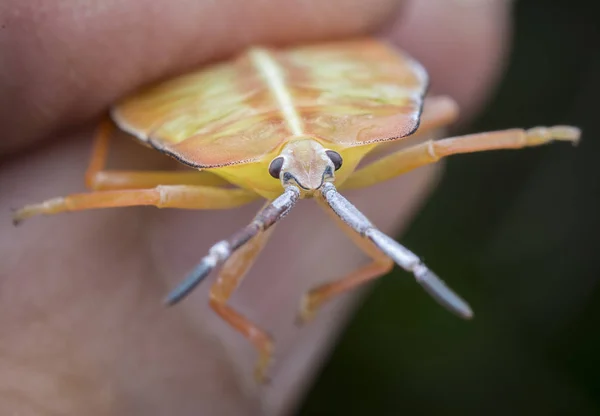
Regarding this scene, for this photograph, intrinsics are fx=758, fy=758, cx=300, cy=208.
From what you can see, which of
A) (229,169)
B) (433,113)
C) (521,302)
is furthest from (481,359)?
(229,169)

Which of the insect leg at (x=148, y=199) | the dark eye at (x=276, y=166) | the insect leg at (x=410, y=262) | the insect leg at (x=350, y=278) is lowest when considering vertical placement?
the insect leg at (x=410, y=262)

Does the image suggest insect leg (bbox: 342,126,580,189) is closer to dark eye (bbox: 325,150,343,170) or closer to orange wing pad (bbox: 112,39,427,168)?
orange wing pad (bbox: 112,39,427,168)

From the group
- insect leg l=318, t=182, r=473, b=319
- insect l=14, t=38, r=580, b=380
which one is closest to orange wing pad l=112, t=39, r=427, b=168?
insect l=14, t=38, r=580, b=380

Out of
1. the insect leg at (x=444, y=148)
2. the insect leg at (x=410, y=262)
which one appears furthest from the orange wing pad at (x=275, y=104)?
the insect leg at (x=410, y=262)

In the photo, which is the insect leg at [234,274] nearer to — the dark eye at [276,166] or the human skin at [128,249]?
the dark eye at [276,166]

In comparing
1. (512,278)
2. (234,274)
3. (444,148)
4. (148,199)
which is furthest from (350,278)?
(512,278)

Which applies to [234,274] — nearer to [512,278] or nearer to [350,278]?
[350,278]

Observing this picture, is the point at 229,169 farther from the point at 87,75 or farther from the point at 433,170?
the point at 433,170
